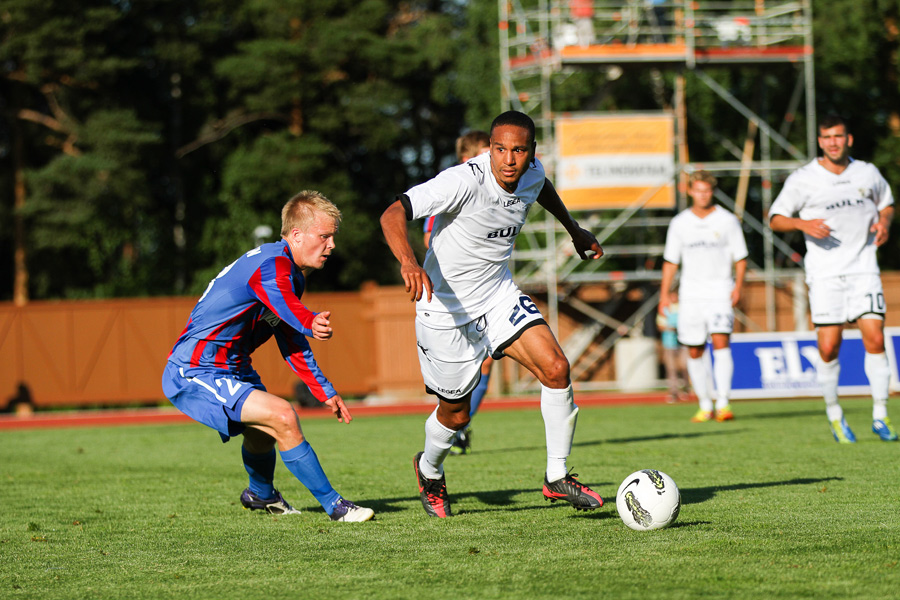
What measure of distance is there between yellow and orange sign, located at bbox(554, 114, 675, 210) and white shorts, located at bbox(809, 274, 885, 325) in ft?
42.4

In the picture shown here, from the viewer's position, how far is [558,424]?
5.54 metres

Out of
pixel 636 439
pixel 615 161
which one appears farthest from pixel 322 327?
pixel 615 161

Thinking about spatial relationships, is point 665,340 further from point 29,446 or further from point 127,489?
point 127,489

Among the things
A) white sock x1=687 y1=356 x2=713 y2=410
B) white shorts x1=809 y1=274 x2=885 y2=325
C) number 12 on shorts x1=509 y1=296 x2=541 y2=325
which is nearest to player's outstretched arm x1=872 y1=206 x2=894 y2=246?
white shorts x1=809 y1=274 x2=885 y2=325

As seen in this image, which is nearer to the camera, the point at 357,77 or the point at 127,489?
the point at 127,489

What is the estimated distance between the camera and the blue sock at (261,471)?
19.5 feet

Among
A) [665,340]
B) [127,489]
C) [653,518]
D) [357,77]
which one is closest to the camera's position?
[653,518]

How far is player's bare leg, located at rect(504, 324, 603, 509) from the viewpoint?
5.42 metres

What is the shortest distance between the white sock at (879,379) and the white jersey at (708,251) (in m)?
2.74

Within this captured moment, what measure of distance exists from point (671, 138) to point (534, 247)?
380 cm

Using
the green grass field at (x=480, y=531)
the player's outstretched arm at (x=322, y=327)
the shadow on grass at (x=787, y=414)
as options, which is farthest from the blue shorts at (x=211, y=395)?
the shadow on grass at (x=787, y=414)

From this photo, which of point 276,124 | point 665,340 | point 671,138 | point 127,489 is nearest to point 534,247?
point 671,138

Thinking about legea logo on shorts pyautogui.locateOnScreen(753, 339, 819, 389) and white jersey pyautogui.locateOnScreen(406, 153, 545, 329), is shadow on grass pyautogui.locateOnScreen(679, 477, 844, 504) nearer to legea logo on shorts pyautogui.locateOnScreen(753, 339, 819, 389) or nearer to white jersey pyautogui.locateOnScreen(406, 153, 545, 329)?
white jersey pyautogui.locateOnScreen(406, 153, 545, 329)

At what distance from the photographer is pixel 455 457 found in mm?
8797
